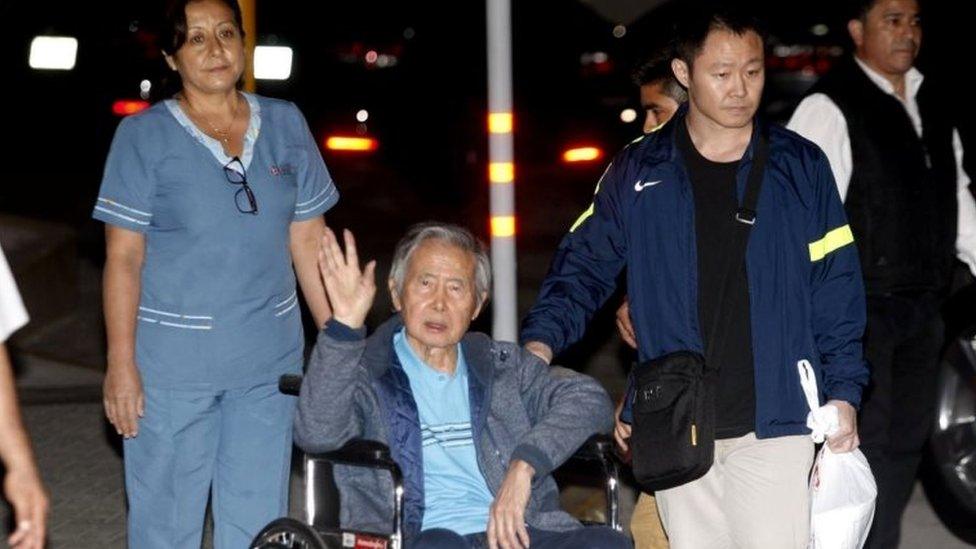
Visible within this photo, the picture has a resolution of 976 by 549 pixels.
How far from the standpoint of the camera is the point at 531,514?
4.75m

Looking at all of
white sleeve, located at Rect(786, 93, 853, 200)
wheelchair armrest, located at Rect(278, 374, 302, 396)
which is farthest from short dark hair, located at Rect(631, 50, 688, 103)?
wheelchair armrest, located at Rect(278, 374, 302, 396)

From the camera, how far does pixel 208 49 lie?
491 centimetres

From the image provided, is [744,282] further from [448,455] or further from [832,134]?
[832,134]

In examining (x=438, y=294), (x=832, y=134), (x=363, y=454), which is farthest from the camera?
(x=832, y=134)

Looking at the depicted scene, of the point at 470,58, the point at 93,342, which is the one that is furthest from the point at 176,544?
the point at 470,58

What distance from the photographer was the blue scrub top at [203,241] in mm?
4859

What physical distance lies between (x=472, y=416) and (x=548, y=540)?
Answer: 15.7 inches

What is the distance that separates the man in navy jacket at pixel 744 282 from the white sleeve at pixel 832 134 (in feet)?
4.03

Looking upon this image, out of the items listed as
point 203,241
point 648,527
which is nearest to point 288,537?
point 203,241

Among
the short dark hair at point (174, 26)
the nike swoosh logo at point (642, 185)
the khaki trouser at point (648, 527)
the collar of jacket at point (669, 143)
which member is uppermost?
the short dark hair at point (174, 26)

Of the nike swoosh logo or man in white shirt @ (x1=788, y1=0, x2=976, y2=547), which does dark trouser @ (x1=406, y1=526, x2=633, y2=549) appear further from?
man in white shirt @ (x1=788, y1=0, x2=976, y2=547)

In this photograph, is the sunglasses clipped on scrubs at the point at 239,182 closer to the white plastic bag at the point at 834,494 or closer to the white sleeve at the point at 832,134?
the white plastic bag at the point at 834,494

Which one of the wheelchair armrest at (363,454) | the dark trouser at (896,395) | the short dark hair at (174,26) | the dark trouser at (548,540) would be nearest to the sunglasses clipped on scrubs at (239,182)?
the short dark hair at (174,26)

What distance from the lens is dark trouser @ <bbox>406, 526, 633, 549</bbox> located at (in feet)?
15.0
